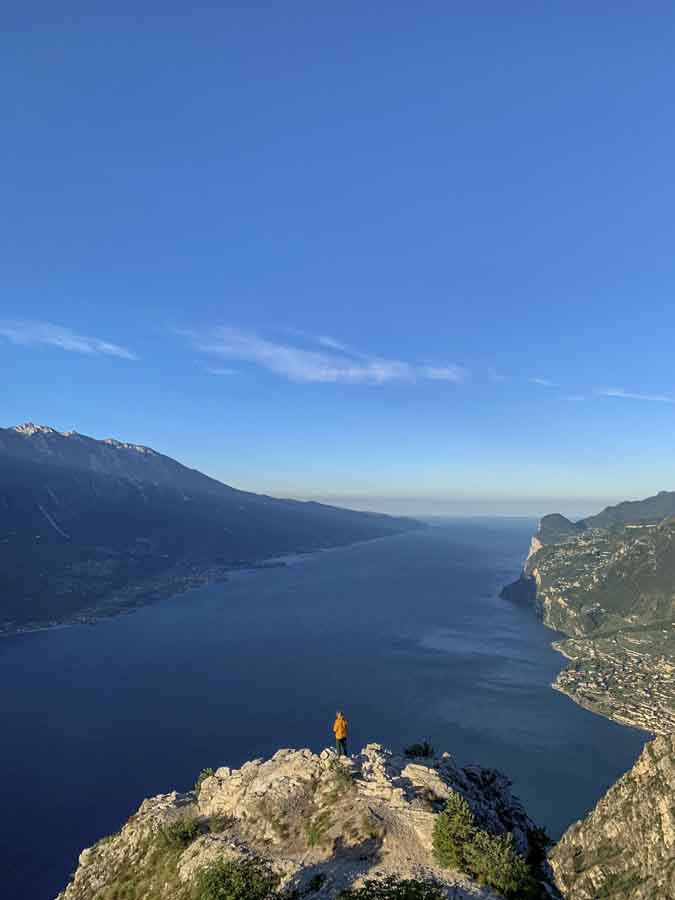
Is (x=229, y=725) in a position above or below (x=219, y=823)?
below

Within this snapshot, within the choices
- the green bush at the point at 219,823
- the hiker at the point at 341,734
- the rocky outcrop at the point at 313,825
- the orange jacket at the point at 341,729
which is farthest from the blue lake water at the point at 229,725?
the orange jacket at the point at 341,729

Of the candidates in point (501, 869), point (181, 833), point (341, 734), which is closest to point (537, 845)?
point (501, 869)

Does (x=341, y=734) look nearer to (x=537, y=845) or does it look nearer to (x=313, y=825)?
(x=313, y=825)

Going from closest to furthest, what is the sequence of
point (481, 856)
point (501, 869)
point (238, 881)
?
point (501, 869) < point (481, 856) < point (238, 881)

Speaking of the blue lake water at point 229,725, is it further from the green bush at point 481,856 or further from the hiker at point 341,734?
the green bush at point 481,856

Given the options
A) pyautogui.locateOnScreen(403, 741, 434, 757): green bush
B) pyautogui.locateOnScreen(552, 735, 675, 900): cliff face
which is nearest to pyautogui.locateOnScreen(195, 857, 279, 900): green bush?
pyautogui.locateOnScreen(403, 741, 434, 757): green bush

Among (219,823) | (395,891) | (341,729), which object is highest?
(395,891)
